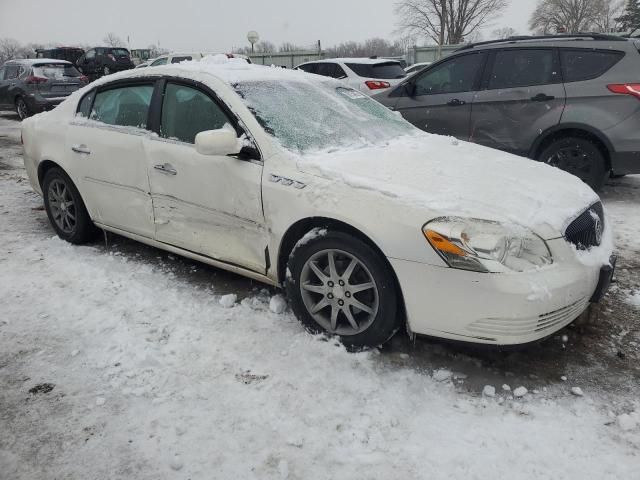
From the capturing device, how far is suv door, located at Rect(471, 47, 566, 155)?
571 centimetres

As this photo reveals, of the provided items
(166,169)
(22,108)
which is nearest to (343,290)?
(166,169)

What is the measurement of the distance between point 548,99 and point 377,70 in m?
5.99

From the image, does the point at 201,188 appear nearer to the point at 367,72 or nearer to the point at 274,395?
the point at 274,395

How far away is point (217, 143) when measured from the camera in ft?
9.87

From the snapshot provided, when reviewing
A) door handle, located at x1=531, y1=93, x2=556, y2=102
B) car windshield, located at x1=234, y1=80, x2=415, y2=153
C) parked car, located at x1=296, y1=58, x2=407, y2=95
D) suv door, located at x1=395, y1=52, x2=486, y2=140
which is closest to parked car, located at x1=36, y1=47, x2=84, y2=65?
parked car, located at x1=296, y1=58, x2=407, y2=95

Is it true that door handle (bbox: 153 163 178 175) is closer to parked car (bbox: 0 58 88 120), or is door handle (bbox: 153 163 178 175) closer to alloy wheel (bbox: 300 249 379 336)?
alloy wheel (bbox: 300 249 379 336)

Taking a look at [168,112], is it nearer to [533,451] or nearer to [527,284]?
[527,284]

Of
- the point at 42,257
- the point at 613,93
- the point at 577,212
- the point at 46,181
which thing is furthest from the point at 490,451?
the point at 613,93

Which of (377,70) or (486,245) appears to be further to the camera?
(377,70)

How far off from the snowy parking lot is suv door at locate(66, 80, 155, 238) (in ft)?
2.02

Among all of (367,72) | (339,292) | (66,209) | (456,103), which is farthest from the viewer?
(367,72)

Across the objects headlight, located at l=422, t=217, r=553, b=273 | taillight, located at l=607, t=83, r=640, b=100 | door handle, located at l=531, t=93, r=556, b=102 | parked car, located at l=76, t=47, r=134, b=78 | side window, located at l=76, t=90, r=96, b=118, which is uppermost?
parked car, located at l=76, t=47, r=134, b=78

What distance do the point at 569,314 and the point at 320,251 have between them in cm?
131

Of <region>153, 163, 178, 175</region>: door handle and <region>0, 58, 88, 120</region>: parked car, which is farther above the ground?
<region>0, 58, 88, 120</region>: parked car
